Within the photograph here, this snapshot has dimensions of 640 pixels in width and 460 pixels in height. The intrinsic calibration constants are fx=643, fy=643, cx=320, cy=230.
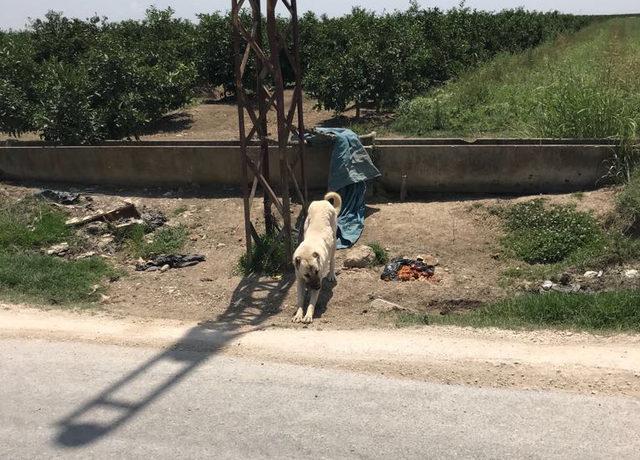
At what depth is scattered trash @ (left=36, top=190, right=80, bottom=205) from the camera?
11.1 m

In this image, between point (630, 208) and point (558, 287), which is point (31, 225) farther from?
point (630, 208)

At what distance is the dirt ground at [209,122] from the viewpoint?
15.3 metres

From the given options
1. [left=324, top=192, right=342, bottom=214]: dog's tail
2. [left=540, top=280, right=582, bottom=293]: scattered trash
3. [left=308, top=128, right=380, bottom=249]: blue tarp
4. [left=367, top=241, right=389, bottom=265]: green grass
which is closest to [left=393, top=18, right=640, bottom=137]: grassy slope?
[left=308, top=128, right=380, bottom=249]: blue tarp

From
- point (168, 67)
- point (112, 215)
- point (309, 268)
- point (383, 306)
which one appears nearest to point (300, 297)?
point (309, 268)

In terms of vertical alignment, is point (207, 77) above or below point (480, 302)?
above

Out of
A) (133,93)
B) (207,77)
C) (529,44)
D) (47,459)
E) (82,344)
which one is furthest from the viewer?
(529,44)

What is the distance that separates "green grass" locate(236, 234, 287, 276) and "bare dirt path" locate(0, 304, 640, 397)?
71.6 inches

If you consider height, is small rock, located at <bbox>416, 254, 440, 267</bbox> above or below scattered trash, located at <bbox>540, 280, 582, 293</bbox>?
above

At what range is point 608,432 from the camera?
437 centimetres

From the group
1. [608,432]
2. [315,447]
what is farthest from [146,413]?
[608,432]

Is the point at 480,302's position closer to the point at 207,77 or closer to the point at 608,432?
the point at 608,432

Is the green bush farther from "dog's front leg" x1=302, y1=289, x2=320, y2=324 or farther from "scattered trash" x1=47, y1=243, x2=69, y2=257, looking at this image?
"scattered trash" x1=47, y1=243, x2=69, y2=257

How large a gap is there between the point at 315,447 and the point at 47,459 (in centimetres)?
181

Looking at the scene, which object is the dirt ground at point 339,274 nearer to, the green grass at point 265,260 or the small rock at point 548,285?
the green grass at point 265,260
